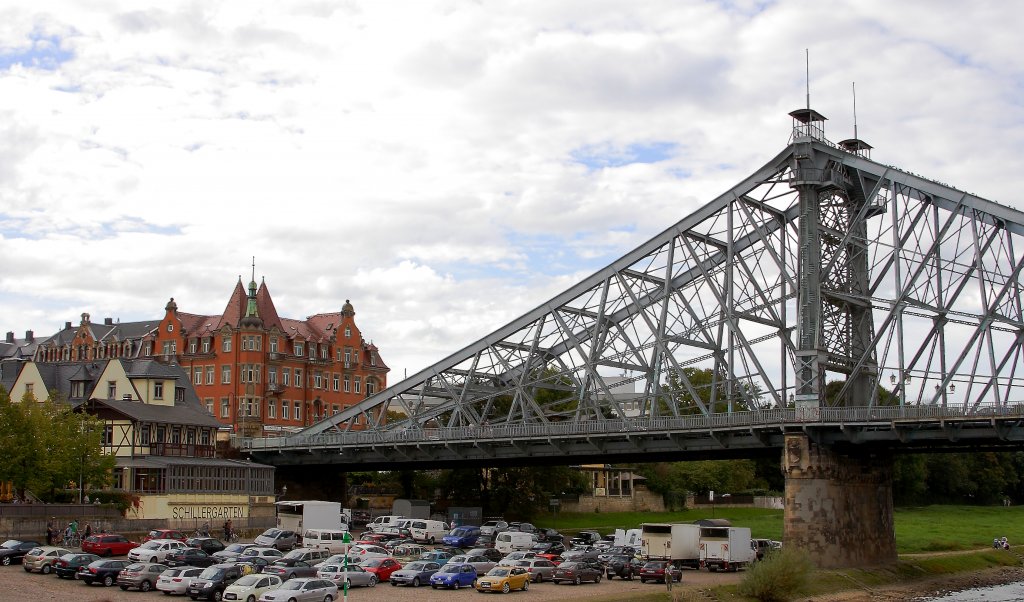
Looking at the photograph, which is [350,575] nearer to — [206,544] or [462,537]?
[206,544]

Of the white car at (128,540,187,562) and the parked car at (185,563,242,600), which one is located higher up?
the white car at (128,540,187,562)

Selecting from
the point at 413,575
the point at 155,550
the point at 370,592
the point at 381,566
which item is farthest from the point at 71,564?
the point at 413,575

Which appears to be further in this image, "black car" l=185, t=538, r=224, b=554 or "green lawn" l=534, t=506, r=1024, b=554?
"green lawn" l=534, t=506, r=1024, b=554

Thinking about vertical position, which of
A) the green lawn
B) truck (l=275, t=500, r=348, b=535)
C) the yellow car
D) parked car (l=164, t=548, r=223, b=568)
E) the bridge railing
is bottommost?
the green lawn

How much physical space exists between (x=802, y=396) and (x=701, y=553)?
44.5 feet

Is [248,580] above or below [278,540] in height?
above

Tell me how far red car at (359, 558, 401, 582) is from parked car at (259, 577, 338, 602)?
11.9m

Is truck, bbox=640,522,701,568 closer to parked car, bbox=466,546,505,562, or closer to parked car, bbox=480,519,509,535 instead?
parked car, bbox=466,546,505,562

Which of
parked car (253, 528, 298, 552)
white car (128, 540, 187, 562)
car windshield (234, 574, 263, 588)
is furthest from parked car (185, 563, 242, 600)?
parked car (253, 528, 298, 552)

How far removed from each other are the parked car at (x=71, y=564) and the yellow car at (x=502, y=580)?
21.5 metres

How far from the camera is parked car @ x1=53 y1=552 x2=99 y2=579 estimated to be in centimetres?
6662

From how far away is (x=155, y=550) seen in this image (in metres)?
71.1

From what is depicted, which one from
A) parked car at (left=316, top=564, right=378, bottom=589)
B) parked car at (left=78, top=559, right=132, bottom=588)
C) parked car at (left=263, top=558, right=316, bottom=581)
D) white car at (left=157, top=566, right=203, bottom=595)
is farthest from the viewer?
parked car at (left=316, top=564, right=378, bottom=589)

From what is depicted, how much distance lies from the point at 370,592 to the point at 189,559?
1086 cm
